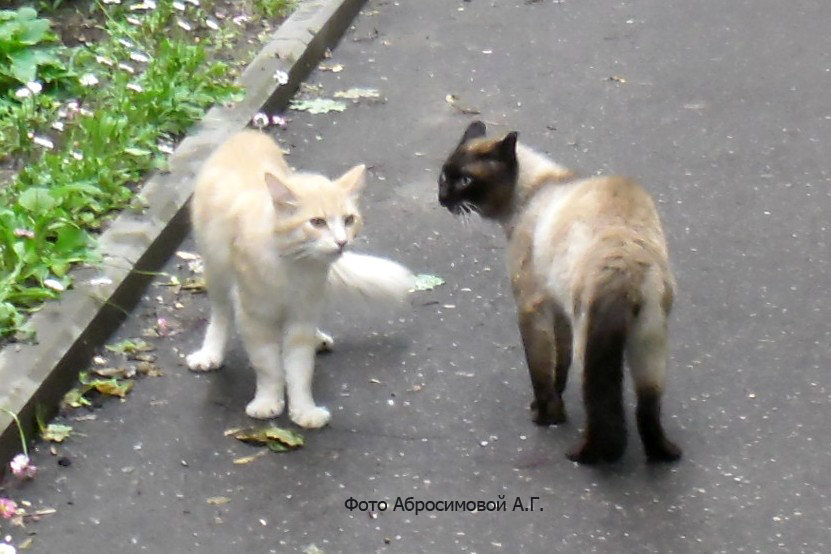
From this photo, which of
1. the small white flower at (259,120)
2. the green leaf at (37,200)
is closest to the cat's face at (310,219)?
the green leaf at (37,200)

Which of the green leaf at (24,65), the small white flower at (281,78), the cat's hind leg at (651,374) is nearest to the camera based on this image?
the cat's hind leg at (651,374)

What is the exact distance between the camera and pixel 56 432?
436cm

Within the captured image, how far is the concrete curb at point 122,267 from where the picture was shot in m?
4.37

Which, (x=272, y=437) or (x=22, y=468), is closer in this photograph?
(x=22, y=468)

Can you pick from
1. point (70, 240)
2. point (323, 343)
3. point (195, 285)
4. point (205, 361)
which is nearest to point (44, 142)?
point (70, 240)

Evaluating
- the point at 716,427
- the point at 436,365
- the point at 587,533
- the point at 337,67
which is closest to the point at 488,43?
the point at 337,67

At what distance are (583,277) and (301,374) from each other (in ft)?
3.78

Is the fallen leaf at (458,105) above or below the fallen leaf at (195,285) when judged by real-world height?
below

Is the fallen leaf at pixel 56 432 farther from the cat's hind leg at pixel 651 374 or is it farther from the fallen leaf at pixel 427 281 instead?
the cat's hind leg at pixel 651 374

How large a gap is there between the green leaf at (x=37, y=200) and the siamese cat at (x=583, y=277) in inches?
70.5

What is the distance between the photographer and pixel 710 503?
398 centimetres

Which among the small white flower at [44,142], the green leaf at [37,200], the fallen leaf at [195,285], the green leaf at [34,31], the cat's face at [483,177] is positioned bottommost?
the fallen leaf at [195,285]

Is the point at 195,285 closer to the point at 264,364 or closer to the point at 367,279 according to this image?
the point at 367,279

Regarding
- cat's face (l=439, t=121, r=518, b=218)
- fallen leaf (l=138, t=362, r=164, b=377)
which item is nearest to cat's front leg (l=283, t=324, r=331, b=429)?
fallen leaf (l=138, t=362, r=164, b=377)
